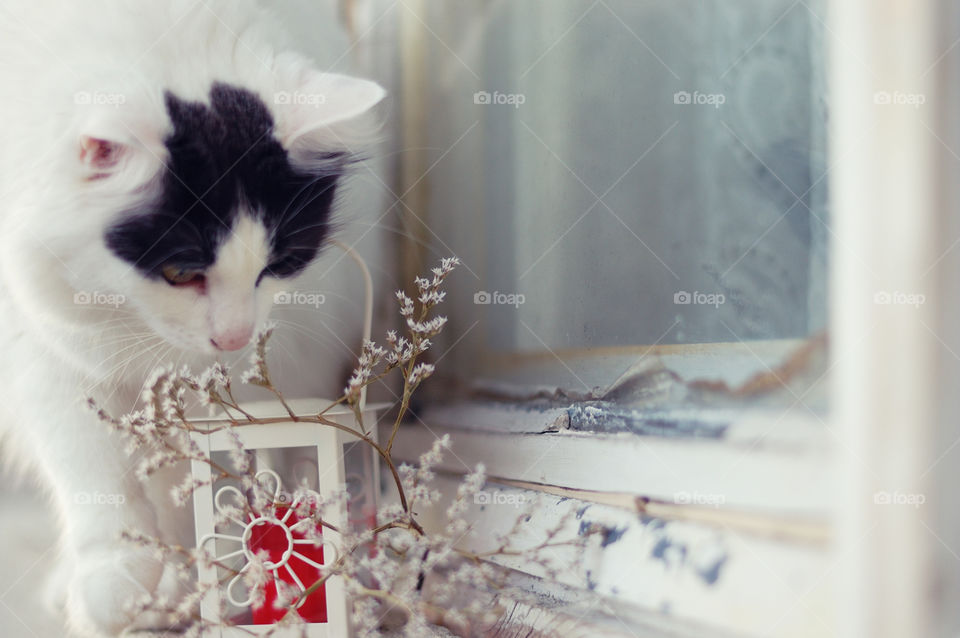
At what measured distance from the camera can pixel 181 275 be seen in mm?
950

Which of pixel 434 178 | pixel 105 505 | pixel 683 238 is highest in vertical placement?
pixel 434 178

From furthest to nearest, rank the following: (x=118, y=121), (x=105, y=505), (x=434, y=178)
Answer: (x=434, y=178), (x=105, y=505), (x=118, y=121)

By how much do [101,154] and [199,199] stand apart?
0.42 feet

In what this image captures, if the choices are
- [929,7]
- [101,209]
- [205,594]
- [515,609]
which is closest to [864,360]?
[929,7]

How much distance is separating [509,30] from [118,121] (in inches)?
23.3

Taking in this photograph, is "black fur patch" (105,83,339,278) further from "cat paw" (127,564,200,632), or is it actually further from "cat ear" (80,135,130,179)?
"cat paw" (127,564,200,632)

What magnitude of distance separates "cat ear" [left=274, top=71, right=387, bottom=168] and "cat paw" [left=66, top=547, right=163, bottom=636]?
0.61 metres

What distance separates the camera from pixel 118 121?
0.90m

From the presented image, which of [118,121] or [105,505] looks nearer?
[118,121]

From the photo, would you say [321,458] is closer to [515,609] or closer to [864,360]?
[515,609]

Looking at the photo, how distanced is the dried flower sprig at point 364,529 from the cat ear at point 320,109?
245 mm

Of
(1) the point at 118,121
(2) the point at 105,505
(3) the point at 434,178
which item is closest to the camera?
(1) the point at 118,121

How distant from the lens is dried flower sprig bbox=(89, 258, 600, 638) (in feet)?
3.04
